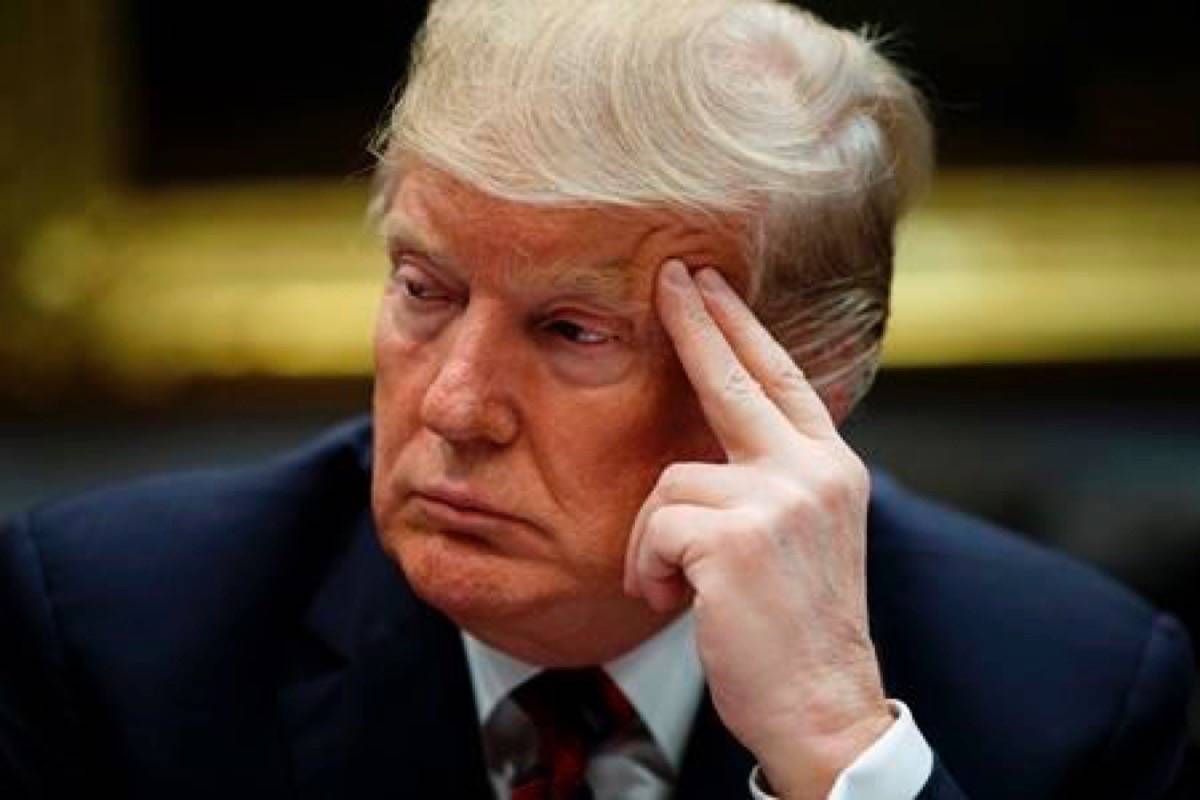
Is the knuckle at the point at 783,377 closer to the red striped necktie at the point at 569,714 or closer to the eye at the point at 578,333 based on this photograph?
the eye at the point at 578,333

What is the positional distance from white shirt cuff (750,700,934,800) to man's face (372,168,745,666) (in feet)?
0.94

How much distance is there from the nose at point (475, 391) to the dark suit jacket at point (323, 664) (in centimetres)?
40

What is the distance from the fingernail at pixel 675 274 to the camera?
2.24 metres

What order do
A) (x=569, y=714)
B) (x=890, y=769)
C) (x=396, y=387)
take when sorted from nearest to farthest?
1. (x=890, y=769)
2. (x=396, y=387)
3. (x=569, y=714)

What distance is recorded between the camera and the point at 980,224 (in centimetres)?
432

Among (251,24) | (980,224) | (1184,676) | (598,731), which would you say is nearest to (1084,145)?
(980,224)

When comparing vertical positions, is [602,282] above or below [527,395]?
above

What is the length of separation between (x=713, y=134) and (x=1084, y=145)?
2.22 metres

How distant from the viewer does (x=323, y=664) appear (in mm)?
2559

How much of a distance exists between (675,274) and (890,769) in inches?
18.8

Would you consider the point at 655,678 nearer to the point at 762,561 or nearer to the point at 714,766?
the point at 714,766

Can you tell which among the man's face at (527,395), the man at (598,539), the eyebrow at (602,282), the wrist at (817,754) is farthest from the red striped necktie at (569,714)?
the eyebrow at (602,282)

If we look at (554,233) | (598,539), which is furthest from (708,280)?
(598,539)

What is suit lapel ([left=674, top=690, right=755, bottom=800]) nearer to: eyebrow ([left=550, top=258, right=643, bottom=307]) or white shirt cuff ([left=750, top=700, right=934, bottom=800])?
white shirt cuff ([left=750, top=700, right=934, bottom=800])
